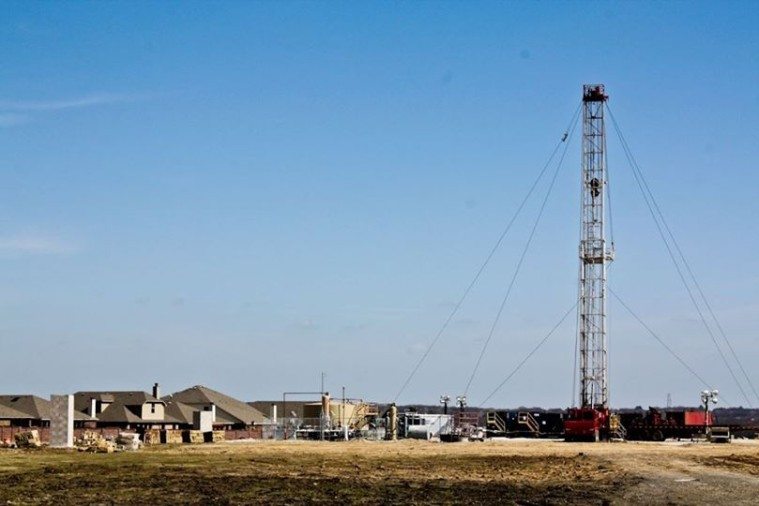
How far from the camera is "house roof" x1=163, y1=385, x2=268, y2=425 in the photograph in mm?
140500

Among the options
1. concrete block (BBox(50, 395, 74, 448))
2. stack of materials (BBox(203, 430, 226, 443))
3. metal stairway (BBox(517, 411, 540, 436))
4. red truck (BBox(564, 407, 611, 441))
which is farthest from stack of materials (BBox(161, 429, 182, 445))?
metal stairway (BBox(517, 411, 540, 436))

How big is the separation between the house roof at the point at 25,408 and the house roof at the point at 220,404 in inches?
930

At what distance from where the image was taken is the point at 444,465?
56.9 meters

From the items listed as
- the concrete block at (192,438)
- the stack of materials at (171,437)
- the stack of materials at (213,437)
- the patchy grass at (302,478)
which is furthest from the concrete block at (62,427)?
the stack of materials at (213,437)

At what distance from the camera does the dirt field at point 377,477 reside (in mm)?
39375

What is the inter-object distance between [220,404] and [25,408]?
3530 cm

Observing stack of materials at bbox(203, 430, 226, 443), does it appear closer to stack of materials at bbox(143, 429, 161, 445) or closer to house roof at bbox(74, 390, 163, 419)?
stack of materials at bbox(143, 429, 161, 445)

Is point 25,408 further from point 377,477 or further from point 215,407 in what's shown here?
point 377,477

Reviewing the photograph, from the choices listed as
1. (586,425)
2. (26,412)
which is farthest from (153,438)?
(586,425)

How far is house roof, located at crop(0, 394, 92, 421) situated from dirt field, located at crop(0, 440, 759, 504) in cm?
4347

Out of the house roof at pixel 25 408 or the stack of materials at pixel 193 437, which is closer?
the stack of materials at pixel 193 437

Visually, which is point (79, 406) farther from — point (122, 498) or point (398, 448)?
point (122, 498)

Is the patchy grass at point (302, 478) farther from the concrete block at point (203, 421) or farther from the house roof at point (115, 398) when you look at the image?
the house roof at point (115, 398)

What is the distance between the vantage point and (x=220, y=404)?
14488 centimetres
